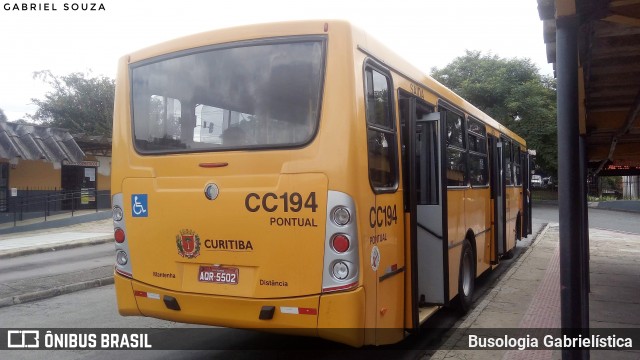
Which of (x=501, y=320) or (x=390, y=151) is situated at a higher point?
(x=390, y=151)

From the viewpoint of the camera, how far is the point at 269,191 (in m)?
4.45

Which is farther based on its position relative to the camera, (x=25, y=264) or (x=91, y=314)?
(x=25, y=264)

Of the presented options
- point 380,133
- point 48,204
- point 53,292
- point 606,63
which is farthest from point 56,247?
point 606,63

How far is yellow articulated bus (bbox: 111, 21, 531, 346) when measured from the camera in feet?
14.0

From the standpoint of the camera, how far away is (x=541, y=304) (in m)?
7.83

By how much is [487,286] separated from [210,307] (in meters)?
6.80

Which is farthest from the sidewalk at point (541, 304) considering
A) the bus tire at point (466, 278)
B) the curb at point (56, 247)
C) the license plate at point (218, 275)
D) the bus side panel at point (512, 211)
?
the curb at point (56, 247)

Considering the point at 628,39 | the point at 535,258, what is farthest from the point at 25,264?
the point at 628,39

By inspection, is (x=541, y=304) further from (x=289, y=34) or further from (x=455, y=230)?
(x=289, y=34)

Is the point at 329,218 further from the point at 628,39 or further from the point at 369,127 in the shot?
the point at 628,39

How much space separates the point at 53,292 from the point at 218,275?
19.8 ft

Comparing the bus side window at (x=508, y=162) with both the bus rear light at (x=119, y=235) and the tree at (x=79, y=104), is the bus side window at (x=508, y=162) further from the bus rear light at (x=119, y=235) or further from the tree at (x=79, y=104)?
the tree at (x=79, y=104)

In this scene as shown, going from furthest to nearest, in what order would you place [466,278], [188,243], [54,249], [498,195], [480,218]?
[54,249]
[498,195]
[480,218]
[466,278]
[188,243]

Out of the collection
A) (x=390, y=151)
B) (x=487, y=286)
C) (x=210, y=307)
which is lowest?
(x=487, y=286)
